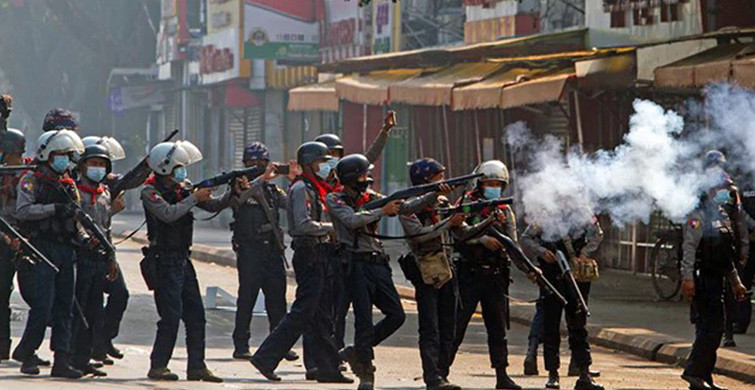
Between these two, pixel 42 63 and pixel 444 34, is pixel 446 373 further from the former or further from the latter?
pixel 42 63

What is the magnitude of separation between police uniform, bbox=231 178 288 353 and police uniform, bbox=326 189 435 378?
2688mm

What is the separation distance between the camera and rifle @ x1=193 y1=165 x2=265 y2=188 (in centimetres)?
1391

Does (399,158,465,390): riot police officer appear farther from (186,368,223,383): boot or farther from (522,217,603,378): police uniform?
(186,368,223,383): boot

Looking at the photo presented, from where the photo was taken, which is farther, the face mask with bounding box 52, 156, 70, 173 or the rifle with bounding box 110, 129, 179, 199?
the rifle with bounding box 110, 129, 179, 199

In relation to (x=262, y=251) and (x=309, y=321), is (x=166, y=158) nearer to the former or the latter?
(x=309, y=321)

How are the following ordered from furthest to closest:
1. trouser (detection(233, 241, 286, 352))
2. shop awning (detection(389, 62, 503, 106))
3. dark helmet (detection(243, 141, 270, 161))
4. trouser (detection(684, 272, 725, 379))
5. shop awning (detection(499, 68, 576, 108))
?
shop awning (detection(389, 62, 503, 106)), shop awning (detection(499, 68, 576, 108)), trouser (detection(233, 241, 286, 352)), dark helmet (detection(243, 141, 270, 161)), trouser (detection(684, 272, 725, 379))

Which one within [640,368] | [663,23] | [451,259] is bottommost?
[640,368]

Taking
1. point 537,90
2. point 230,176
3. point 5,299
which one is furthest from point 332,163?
point 537,90

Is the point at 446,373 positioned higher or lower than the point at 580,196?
lower

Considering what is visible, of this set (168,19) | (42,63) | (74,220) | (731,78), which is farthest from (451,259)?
(42,63)

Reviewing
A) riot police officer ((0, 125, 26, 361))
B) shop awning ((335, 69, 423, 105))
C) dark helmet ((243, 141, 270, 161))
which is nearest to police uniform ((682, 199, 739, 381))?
dark helmet ((243, 141, 270, 161))

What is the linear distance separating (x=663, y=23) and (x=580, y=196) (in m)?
12.7

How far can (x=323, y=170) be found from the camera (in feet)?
46.1

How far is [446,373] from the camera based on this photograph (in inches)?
533
